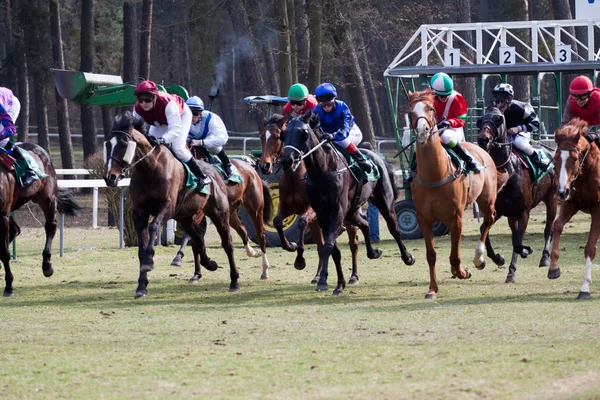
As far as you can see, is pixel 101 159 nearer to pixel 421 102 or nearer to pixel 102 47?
pixel 421 102

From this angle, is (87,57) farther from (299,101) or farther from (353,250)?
(353,250)

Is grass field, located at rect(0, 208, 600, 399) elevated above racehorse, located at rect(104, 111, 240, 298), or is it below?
below

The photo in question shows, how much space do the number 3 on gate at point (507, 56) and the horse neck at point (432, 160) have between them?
9.07 metres

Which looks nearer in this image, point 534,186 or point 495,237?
point 534,186

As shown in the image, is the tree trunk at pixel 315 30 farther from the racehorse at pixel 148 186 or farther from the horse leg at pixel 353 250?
the racehorse at pixel 148 186

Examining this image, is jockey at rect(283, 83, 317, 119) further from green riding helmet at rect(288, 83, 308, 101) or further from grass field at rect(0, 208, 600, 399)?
grass field at rect(0, 208, 600, 399)

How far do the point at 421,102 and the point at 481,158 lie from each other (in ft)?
6.24

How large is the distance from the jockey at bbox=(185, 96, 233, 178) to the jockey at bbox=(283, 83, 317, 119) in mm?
1054

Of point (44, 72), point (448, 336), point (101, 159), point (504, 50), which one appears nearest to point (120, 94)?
point (101, 159)

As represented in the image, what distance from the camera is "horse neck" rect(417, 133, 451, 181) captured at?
11227mm

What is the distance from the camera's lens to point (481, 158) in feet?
41.2

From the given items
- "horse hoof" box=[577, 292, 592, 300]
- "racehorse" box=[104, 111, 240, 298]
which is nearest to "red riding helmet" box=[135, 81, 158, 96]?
"racehorse" box=[104, 111, 240, 298]

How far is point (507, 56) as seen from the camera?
65.5 ft

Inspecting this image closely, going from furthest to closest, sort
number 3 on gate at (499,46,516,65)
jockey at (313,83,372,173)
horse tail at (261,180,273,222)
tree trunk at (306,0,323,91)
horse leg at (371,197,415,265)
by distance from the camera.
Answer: tree trunk at (306,0,323,91), number 3 on gate at (499,46,516,65), horse tail at (261,180,273,222), horse leg at (371,197,415,265), jockey at (313,83,372,173)
